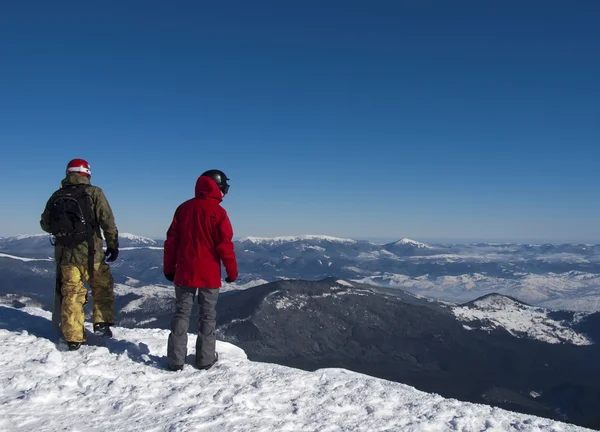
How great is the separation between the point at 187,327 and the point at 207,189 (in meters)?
3.25

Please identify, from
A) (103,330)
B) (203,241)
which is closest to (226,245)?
(203,241)

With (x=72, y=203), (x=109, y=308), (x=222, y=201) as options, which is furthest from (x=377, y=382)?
(x=72, y=203)

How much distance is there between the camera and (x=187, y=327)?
31.1ft

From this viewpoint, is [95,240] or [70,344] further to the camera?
[95,240]

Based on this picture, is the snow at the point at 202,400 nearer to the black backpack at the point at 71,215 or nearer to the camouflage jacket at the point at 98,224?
the camouflage jacket at the point at 98,224

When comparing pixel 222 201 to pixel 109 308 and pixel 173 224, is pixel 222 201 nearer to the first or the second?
pixel 173 224

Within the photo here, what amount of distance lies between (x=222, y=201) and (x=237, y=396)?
4482 millimetres

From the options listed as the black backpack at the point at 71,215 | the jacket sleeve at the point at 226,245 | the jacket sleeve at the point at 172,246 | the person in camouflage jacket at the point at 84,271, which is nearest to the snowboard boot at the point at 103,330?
the person in camouflage jacket at the point at 84,271

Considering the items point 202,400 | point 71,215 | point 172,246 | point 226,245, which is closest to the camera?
point 202,400

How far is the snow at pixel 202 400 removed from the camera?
711 centimetres

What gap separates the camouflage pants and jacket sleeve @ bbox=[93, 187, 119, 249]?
82 centimetres

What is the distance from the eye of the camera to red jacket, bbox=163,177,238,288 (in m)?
9.58

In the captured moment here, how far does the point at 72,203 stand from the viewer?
33.8 ft

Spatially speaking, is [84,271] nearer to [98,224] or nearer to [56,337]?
[98,224]
